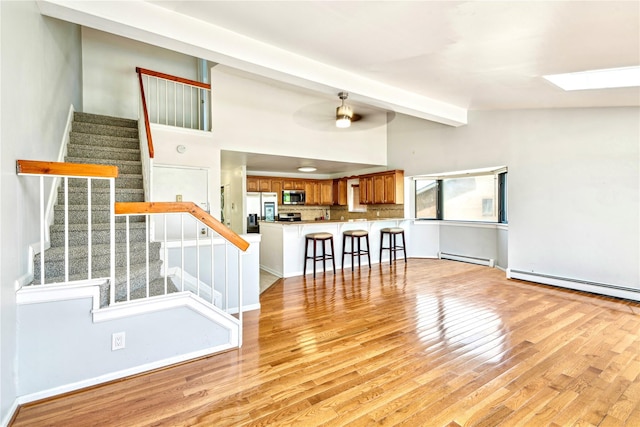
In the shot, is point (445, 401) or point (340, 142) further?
point (340, 142)

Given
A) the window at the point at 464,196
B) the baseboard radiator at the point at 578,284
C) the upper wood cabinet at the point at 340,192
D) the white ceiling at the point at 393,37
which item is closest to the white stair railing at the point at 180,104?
the white ceiling at the point at 393,37

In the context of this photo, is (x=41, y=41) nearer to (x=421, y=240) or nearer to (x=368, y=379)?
(x=368, y=379)

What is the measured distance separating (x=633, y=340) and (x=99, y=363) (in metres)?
4.48

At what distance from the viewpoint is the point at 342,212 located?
886cm

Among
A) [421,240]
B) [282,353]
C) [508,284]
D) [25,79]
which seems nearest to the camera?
[25,79]

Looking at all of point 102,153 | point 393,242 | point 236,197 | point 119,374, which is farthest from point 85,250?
point 393,242

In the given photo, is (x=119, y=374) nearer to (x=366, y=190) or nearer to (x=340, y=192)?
(x=366, y=190)

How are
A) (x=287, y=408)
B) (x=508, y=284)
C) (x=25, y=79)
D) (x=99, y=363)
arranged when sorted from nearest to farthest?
(x=287, y=408), (x=99, y=363), (x=25, y=79), (x=508, y=284)

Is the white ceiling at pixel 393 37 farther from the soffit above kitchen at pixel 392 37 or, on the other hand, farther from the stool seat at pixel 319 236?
the stool seat at pixel 319 236

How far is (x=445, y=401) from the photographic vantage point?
Result: 6.27ft

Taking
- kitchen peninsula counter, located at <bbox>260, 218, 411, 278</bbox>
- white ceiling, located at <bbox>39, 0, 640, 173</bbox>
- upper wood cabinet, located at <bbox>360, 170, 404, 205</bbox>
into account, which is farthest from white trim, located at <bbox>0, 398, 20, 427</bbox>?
upper wood cabinet, located at <bbox>360, 170, 404, 205</bbox>

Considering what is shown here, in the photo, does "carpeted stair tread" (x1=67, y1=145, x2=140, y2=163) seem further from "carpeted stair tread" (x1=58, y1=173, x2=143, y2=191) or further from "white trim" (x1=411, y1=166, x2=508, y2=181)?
"white trim" (x1=411, y1=166, x2=508, y2=181)

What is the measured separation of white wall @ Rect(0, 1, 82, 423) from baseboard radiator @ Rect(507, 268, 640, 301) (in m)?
6.04

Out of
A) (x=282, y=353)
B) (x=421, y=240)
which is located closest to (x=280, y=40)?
(x=282, y=353)
